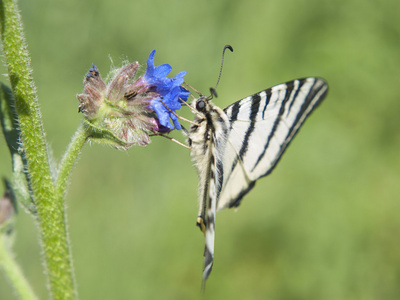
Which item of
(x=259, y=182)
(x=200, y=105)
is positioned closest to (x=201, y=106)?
(x=200, y=105)

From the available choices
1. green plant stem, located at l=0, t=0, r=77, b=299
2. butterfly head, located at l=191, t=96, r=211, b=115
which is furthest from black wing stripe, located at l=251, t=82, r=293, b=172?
green plant stem, located at l=0, t=0, r=77, b=299

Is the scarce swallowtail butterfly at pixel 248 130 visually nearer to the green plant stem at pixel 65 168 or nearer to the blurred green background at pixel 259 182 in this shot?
the green plant stem at pixel 65 168

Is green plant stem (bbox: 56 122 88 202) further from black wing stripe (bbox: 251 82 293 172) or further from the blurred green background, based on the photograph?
the blurred green background

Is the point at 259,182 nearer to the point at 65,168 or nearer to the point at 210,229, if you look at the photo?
the point at 210,229

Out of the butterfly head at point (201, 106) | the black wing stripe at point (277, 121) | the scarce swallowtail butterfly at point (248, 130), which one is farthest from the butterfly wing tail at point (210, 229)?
the black wing stripe at point (277, 121)

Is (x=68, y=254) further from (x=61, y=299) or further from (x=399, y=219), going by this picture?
(x=399, y=219)

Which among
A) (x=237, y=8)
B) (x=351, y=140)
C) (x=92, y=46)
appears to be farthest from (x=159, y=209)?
(x=237, y=8)
